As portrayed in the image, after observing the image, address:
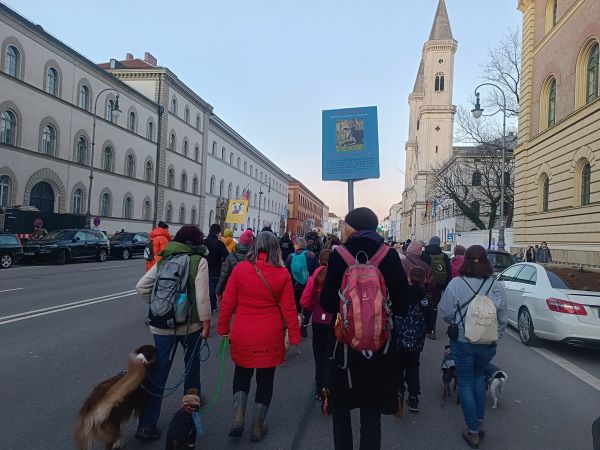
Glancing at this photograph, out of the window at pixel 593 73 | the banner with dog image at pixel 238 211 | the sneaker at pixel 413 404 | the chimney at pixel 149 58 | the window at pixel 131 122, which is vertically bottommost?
the sneaker at pixel 413 404

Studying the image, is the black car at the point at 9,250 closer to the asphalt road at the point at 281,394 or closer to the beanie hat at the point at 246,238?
the asphalt road at the point at 281,394

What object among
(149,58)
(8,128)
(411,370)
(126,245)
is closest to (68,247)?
(126,245)

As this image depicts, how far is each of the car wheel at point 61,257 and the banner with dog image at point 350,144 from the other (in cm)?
1874

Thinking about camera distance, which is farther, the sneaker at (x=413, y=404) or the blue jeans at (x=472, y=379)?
the sneaker at (x=413, y=404)

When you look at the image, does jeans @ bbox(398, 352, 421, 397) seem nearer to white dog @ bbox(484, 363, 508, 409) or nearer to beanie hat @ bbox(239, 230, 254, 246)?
white dog @ bbox(484, 363, 508, 409)

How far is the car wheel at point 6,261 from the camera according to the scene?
1941 cm

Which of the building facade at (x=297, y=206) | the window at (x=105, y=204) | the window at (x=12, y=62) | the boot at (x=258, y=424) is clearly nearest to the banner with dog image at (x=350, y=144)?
the boot at (x=258, y=424)

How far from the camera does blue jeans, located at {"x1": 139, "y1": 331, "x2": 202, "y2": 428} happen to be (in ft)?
13.0

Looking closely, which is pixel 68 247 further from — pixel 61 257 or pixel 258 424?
pixel 258 424

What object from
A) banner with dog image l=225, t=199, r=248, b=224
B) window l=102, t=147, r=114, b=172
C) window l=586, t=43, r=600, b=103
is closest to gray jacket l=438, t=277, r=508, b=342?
window l=586, t=43, r=600, b=103

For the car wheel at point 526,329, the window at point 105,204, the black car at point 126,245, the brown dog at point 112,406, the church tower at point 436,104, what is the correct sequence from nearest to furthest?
1. the brown dog at point 112,406
2. the car wheel at point 526,329
3. the black car at point 126,245
4. the window at point 105,204
5. the church tower at point 436,104

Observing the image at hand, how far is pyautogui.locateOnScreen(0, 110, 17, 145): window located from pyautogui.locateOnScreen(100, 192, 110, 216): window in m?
9.85

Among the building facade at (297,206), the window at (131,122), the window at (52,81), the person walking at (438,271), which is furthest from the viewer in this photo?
the building facade at (297,206)

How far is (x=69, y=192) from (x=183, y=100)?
71.8 ft
